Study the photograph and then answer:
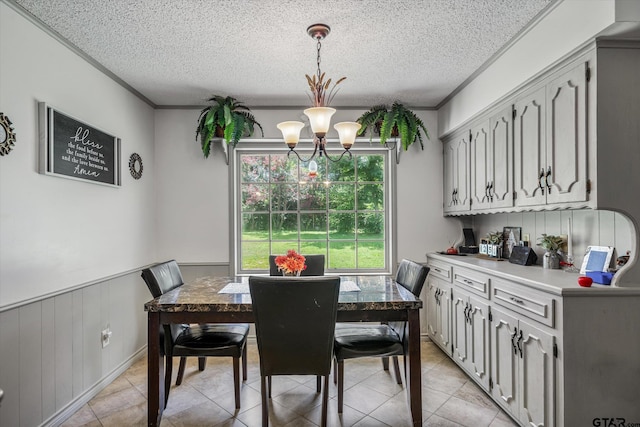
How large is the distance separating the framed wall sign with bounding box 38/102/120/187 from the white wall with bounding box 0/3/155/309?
0.05 metres

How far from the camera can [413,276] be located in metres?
2.56

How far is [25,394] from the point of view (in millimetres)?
2107

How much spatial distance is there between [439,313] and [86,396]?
2886 millimetres

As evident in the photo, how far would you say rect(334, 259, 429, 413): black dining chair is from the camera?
2330mm

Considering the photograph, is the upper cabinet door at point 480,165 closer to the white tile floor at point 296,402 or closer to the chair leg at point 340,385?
the white tile floor at point 296,402

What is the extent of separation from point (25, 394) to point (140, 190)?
6.29 feet

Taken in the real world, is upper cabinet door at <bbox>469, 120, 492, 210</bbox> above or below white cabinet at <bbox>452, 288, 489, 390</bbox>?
above

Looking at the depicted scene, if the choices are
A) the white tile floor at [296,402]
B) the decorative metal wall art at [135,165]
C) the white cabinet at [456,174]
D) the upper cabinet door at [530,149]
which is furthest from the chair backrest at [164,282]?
the white cabinet at [456,174]

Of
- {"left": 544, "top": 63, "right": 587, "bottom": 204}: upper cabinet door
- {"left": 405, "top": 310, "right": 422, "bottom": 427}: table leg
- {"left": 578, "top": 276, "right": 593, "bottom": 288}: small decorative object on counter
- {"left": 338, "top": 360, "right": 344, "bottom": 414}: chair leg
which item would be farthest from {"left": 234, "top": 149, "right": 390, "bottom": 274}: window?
{"left": 578, "top": 276, "right": 593, "bottom": 288}: small decorative object on counter

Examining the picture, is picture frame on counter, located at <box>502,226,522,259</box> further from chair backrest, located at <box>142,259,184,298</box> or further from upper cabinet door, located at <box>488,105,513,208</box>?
chair backrest, located at <box>142,259,184,298</box>

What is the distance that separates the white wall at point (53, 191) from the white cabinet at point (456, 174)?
2986mm

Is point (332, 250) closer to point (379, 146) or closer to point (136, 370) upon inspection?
point (379, 146)

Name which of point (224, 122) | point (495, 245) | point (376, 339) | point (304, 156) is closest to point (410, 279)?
point (376, 339)

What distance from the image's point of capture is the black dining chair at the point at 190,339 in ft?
7.82
